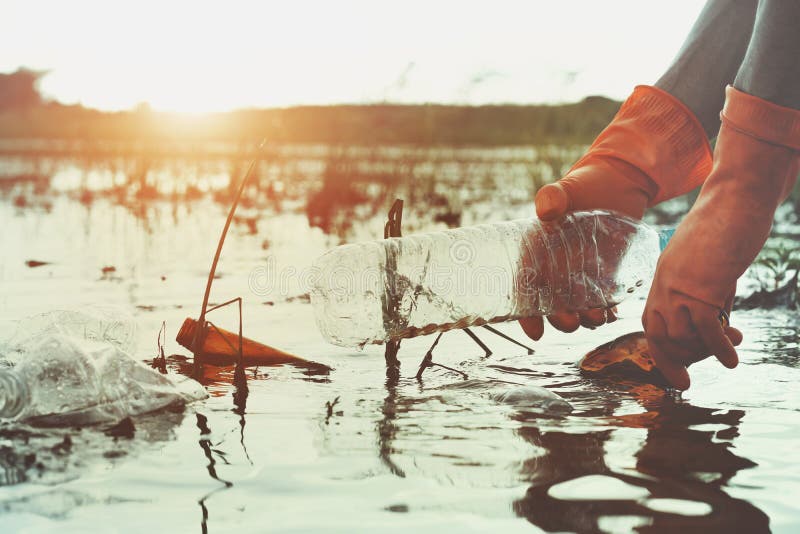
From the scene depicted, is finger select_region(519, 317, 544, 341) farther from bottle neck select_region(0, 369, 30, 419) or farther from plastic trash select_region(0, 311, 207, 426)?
bottle neck select_region(0, 369, 30, 419)

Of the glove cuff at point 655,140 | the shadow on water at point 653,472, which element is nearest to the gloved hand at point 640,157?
the glove cuff at point 655,140

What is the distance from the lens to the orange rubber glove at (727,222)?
2350 mm

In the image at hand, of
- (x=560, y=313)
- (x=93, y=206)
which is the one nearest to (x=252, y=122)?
(x=93, y=206)

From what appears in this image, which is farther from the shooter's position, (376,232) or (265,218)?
(265,218)

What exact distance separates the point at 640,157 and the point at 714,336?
0.76 m

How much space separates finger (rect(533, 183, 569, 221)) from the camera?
9.54 feet

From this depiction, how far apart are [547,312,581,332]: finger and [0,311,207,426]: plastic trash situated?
4.21 feet

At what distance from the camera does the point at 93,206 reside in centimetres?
837

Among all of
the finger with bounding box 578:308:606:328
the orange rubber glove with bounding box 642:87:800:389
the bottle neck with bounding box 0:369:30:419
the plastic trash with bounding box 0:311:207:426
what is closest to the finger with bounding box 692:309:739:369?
the orange rubber glove with bounding box 642:87:800:389

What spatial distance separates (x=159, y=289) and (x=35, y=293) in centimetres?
53

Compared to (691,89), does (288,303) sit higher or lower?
lower

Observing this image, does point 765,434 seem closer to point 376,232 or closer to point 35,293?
point 35,293

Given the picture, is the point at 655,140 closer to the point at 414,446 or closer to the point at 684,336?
the point at 684,336

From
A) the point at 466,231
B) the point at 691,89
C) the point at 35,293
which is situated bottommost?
the point at 35,293
